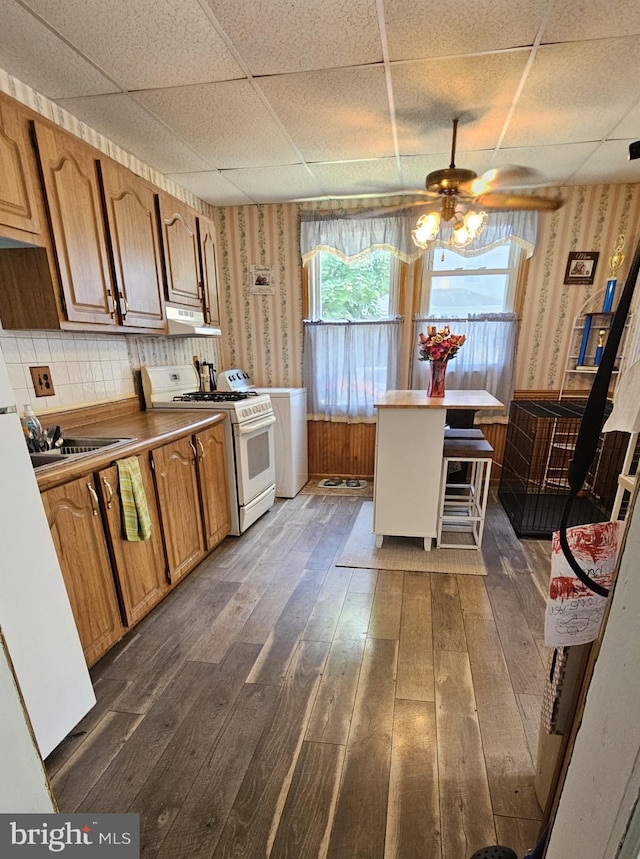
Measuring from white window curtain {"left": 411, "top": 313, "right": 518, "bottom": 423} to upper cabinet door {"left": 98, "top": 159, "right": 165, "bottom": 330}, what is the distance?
2227mm

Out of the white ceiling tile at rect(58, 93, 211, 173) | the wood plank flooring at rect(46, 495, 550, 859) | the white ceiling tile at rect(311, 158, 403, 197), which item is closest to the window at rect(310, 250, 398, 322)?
the white ceiling tile at rect(311, 158, 403, 197)

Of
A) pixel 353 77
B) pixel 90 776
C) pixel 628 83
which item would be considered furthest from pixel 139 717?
pixel 628 83

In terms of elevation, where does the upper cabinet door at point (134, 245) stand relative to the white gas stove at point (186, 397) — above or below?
above

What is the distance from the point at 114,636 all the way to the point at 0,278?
5.48 feet

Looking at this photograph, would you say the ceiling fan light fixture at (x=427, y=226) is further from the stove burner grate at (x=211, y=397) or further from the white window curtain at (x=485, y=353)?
the stove burner grate at (x=211, y=397)

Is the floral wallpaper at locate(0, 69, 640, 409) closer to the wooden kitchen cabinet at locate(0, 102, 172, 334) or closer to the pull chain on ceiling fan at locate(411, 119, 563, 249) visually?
the wooden kitchen cabinet at locate(0, 102, 172, 334)

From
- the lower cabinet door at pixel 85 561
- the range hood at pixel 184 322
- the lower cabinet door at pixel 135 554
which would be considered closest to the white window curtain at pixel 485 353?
the range hood at pixel 184 322

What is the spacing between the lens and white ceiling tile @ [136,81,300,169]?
195cm

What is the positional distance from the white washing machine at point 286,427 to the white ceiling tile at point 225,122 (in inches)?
63.5

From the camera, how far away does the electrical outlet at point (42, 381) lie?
199 cm

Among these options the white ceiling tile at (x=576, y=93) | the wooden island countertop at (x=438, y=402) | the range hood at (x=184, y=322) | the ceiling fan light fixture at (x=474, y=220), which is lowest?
the wooden island countertop at (x=438, y=402)

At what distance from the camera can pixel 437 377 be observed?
255 cm

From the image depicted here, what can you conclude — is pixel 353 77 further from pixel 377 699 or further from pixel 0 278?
pixel 377 699

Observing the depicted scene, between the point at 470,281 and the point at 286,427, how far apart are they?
208 cm
